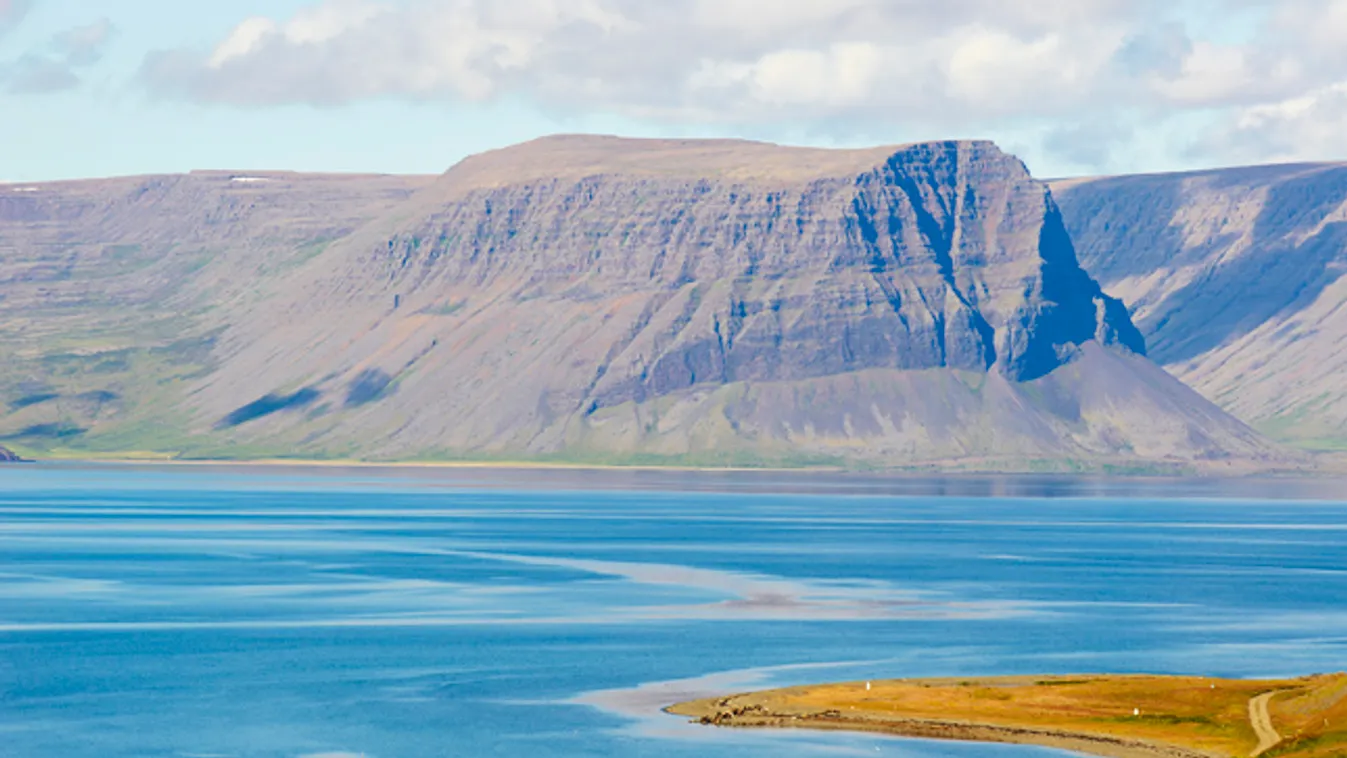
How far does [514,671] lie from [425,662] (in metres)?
6.08

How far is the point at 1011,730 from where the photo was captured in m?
96.2

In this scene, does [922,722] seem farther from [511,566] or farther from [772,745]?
[511,566]

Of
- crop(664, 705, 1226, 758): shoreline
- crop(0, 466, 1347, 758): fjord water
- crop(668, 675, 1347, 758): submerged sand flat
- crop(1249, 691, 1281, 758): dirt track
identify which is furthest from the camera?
crop(0, 466, 1347, 758): fjord water

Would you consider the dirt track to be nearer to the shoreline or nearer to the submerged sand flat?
the submerged sand flat

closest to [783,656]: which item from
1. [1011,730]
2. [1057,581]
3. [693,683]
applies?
[693,683]

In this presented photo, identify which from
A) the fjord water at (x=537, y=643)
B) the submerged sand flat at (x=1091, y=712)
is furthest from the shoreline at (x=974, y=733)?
the fjord water at (x=537, y=643)

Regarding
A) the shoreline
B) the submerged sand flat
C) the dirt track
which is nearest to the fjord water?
the shoreline

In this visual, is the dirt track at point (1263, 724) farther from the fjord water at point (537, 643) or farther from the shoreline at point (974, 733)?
the fjord water at point (537, 643)

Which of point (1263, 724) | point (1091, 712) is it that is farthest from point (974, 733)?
point (1263, 724)

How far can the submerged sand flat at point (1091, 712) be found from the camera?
91.6 m

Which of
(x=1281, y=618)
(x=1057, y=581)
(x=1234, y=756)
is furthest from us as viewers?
(x=1057, y=581)

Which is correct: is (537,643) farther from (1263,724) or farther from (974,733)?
(1263,724)

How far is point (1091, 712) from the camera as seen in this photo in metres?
99.1

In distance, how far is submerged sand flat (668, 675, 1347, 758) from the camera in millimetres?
91562
